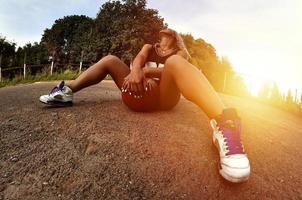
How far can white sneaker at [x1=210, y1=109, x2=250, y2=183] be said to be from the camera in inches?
97.5

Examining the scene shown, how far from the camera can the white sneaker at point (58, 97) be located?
409 centimetres

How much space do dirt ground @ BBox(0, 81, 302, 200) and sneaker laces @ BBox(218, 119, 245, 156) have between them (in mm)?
338

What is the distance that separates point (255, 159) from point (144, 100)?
47.0 inches

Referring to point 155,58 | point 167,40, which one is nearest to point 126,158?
point 155,58

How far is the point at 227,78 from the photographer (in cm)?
1881

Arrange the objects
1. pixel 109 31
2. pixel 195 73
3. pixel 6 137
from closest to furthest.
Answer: pixel 195 73 → pixel 6 137 → pixel 109 31

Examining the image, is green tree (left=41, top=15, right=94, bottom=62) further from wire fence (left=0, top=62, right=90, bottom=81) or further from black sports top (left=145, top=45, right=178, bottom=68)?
black sports top (left=145, top=45, right=178, bottom=68)

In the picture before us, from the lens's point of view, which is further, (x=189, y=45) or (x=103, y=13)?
(x=189, y=45)

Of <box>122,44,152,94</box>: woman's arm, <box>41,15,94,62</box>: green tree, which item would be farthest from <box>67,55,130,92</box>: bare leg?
<box>41,15,94,62</box>: green tree

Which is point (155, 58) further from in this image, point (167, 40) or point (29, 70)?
point (29, 70)

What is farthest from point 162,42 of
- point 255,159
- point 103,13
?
point 103,13

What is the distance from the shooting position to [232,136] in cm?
260

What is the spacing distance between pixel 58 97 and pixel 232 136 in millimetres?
2266

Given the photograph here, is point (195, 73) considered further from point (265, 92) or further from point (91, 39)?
point (91, 39)
